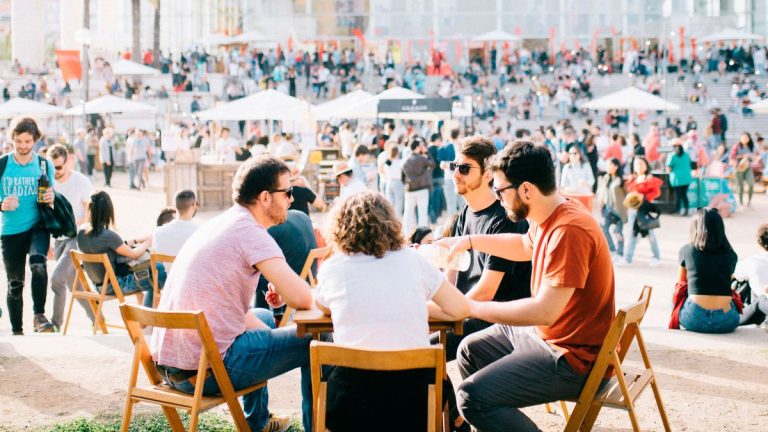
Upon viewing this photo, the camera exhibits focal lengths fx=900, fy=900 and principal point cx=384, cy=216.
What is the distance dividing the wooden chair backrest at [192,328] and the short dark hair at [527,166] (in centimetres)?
130

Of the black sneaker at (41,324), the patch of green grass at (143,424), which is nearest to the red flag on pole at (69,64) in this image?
the black sneaker at (41,324)

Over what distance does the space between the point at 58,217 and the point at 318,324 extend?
3491mm

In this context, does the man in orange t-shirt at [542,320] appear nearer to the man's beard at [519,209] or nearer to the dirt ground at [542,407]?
the man's beard at [519,209]

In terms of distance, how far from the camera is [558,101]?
30922 millimetres

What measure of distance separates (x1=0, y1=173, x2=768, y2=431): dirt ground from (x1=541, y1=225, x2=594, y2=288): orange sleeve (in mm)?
1346

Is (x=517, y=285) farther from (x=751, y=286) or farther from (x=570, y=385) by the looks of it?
(x=751, y=286)

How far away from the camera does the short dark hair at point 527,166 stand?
11.5 ft

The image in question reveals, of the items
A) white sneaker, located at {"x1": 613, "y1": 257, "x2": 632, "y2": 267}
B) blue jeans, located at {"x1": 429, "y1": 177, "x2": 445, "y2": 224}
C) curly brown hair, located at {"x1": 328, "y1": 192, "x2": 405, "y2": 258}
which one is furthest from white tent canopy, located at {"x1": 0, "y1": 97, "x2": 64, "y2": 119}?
curly brown hair, located at {"x1": 328, "y1": 192, "x2": 405, "y2": 258}

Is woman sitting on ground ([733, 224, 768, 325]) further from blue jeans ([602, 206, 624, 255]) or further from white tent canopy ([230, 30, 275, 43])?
white tent canopy ([230, 30, 275, 43])

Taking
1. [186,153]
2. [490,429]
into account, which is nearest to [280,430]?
[490,429]

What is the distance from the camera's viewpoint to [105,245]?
22.5 feet

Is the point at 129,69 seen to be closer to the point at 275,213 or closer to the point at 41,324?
the point at 41,324

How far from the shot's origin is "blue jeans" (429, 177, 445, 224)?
1467 centimetres

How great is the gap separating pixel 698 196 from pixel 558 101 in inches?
609
